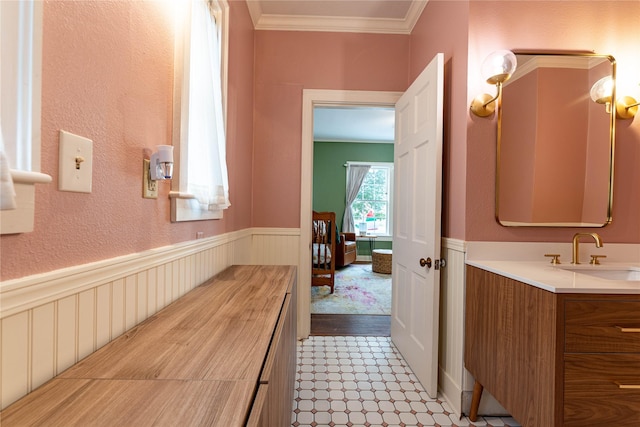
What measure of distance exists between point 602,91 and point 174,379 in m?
2.37

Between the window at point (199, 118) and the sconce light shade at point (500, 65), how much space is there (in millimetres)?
1393

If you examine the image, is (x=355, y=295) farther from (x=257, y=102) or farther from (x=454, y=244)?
(x=257, y=102)

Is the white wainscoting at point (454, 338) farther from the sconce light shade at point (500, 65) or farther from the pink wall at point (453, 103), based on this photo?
the sconce light shade at point (500, 65)

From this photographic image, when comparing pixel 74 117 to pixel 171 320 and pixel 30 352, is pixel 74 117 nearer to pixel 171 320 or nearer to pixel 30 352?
pixel 30 352

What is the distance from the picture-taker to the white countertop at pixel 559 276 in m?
1.15

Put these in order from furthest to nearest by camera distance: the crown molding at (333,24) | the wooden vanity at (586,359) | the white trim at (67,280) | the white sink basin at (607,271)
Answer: the crown molding at (333,24)
the white sink basin at (607,271)
the wooden vanity at (586,359)
the white trim at (67,280)

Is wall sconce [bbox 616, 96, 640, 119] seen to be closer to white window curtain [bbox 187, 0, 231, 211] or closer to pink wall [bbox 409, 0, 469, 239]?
pink wall [bbox 409, 0, 469, 239]

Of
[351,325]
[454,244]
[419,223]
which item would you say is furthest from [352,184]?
[454,244]

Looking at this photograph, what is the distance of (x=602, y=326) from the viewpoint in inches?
45.8

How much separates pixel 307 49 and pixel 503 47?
5.26 ft

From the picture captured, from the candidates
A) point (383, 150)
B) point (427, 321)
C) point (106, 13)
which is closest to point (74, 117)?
point (106, 13)

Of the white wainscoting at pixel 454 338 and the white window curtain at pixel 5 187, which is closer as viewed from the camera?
the white window curtain at pixel 5 187

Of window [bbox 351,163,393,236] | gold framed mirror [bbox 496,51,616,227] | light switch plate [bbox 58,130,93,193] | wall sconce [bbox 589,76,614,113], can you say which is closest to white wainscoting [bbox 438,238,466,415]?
gold framed mirror [bbox 496,51,616,227]

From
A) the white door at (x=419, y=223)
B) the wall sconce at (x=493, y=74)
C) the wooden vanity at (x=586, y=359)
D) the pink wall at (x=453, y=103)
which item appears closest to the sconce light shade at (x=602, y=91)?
the wall sconce at (x=493, y=74)
